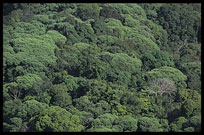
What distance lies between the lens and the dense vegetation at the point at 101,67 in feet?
251

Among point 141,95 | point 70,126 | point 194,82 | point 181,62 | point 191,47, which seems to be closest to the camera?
point 70,126

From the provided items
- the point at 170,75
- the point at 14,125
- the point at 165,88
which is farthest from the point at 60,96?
the point at 170,75

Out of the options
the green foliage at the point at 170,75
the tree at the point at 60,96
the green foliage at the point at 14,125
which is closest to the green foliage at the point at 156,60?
the green foliage at the point at 170,75

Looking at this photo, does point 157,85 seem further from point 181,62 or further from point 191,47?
point 191,47

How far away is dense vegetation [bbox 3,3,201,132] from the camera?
76625 millimetres

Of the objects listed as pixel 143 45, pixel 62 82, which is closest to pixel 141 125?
pixel 62 82

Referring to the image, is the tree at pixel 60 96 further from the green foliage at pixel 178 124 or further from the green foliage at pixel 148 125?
the green foliage at pixel 178 124

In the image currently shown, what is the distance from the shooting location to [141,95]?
Answer: 83625 mm

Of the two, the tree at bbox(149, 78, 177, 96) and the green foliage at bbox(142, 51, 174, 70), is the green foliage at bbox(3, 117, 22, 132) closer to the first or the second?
the tree at bbox(149, 78, 177, 96)

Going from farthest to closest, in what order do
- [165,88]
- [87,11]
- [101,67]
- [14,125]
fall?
[87,11]
[101,67]
[165,88]
[14,125]

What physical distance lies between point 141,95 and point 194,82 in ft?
31.6

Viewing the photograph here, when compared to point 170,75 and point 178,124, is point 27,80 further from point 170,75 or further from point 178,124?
point 178,124

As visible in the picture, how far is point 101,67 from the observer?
8888cm

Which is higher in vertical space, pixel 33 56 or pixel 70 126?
pixel 33 56
